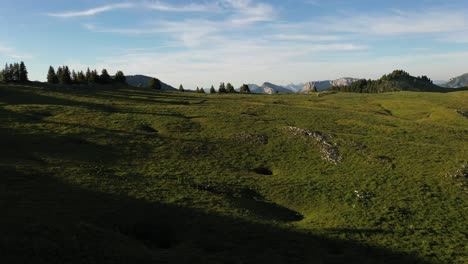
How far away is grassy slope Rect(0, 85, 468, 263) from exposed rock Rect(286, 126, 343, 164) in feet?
3.81

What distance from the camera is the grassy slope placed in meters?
26.4

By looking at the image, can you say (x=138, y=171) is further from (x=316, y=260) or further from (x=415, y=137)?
(x=415, y=137)

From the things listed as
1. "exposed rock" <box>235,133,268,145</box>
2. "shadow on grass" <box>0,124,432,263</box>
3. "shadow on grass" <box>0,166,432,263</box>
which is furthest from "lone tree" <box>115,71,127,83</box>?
"shadow on grass" <box>0,166,432,263</box>

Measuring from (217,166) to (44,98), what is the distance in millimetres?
67783

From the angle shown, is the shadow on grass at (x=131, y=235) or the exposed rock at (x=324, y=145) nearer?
the shadow on grass at (x=131, y=235)

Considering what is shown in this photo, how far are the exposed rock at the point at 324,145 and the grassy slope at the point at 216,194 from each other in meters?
1.16

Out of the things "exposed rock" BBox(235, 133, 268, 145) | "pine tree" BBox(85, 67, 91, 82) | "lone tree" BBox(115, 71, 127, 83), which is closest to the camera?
"exposed rock" BBox(235, 133, 268, 145)

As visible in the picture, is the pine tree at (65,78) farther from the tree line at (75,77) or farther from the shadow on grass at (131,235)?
the shadow on grass at (131,235)

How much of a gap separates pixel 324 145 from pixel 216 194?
25242mm

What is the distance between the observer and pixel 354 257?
89.1ft

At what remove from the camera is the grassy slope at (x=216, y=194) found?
26.4 m

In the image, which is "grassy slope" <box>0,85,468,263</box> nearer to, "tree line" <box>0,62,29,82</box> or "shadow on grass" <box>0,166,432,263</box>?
"shadow on grass" <box>0,166,432,263</box>

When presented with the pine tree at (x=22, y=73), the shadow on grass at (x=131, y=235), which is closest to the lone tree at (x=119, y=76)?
the pine tree at (x=22, y=73)

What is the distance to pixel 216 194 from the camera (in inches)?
1495
